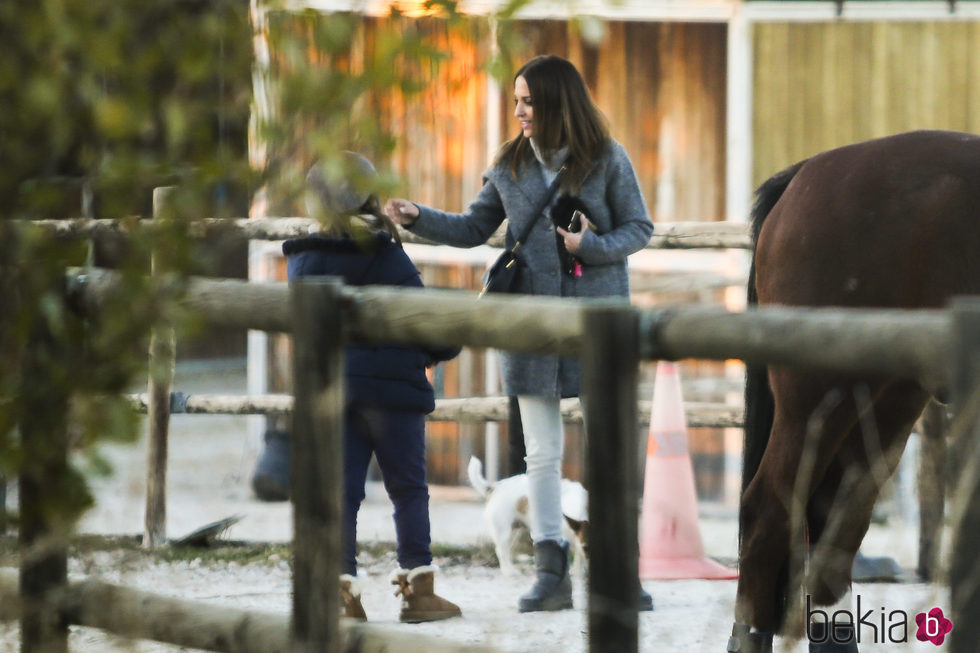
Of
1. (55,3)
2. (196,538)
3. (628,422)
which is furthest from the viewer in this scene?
(196,538)

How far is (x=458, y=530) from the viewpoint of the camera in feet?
21.3

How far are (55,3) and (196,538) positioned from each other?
4148mm

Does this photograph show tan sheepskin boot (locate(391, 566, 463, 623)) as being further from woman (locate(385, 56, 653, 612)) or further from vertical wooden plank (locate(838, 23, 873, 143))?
vertical wooden plank (locate(838, 23, 873, 143))

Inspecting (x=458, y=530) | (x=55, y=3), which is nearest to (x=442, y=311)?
(x=55, y=3)

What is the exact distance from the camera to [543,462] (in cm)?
441

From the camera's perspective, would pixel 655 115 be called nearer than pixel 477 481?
No

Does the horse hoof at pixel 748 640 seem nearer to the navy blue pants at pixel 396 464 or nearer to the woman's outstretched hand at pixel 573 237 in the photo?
the navy blue pants at pixel 396 464

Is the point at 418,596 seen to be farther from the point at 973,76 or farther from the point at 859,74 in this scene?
the point at 973,76

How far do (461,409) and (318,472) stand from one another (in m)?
3.41

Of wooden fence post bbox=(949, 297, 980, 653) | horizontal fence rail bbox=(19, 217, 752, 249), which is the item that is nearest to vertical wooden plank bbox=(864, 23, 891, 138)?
horizontal fence rail bbox=(19, 217, 752, 249)

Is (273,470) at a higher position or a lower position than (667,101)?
lower

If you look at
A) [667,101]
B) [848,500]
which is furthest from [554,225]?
[667,101]

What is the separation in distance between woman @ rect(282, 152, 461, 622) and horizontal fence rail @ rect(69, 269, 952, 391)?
1357 millimetres

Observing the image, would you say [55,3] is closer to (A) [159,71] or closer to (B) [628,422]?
(A) [159,71]
